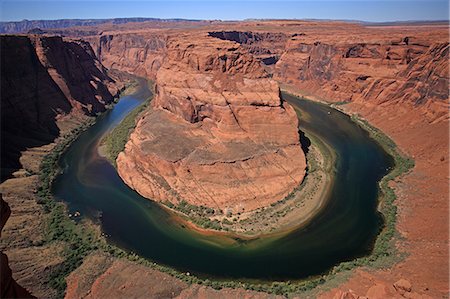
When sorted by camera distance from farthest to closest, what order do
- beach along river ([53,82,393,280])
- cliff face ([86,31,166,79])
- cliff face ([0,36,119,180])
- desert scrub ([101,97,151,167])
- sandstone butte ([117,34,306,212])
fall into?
1. cliff face ([86,31,166,79])
2. desert scrub ([101,97,151,167])
3. cliff face ([0,36,119,180])
4. sandstone butte ([117,34,306,212])
5. beach along river ([53,82,393,280])

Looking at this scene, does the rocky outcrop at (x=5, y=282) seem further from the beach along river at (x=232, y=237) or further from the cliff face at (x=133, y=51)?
the cliff face at (x=133, y=51)

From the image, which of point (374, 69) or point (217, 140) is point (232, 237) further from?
point (374, 69)

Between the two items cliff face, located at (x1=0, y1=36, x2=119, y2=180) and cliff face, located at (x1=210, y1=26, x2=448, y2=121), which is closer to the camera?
cliff face, located at (x1=0, y1=36, x2=119, y2=180)

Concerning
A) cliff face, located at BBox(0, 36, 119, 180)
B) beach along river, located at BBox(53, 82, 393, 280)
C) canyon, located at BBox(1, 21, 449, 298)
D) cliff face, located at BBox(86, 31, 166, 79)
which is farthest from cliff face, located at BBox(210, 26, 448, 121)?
cliff face, located at BBox(0, 36, 119, 180)

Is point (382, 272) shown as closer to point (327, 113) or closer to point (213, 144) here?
point (213, 144)

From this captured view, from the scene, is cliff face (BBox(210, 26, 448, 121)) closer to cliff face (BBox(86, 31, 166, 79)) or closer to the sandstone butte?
cliff face (BBox(86, 31, 166, 79))

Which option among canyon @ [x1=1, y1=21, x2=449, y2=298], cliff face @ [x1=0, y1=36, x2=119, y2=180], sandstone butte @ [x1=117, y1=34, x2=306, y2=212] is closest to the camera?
canyon @ [x1=1, y1=21, x2=449, y2=298]

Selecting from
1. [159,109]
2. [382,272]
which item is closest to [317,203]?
[382,272]
